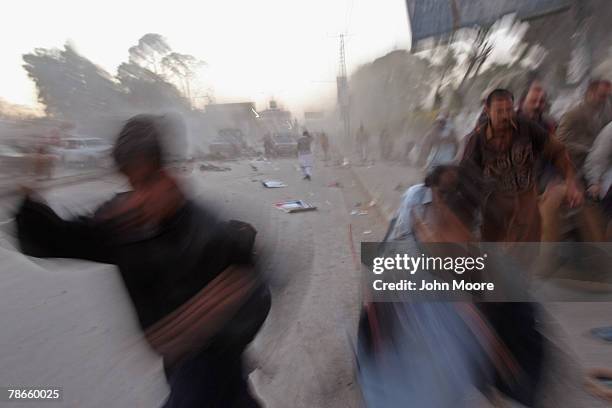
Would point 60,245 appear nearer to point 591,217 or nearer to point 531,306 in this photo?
point 531,306

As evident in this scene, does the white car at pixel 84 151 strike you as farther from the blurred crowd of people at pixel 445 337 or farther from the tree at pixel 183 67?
the blurred crowd of people at pixel 445 337

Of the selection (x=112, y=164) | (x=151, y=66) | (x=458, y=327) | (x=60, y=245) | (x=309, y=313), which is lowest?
(x=309, y=313)

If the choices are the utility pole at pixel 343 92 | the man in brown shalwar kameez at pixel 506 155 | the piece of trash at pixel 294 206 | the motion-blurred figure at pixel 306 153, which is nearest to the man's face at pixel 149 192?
the man in brown shalwar kameez at pixel 506 155

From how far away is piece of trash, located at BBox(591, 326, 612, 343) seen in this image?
2.30 metres

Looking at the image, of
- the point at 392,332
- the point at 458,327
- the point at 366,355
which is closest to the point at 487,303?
the point at 458,327

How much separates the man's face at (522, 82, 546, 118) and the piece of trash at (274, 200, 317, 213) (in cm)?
424

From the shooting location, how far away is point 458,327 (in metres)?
1.13

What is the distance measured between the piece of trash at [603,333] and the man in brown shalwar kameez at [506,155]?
871 millimetres

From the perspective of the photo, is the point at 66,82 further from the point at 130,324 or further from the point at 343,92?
the point at 343,92

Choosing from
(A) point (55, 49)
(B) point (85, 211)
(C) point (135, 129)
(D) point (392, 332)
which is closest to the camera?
(A) point (55, 49)

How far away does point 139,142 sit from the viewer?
978 millimetres

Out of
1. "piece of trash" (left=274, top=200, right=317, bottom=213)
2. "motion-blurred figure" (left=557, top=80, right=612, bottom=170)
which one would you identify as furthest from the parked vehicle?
"piece of trash" (left=274, top=200, right=317, bottom=213)

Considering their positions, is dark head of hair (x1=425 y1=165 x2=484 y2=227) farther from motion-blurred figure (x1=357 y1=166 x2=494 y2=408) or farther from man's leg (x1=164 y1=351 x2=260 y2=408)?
man's leg (x1=164 y1=351 x2=260 y2=408)

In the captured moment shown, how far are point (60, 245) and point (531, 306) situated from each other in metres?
1.46
